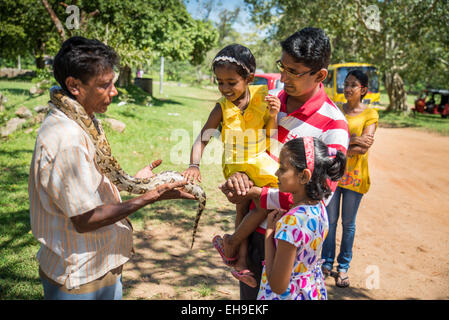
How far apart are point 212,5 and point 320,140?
57.6m

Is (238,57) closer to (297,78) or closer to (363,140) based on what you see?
(297,78)

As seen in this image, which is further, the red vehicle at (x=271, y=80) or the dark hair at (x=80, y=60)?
the red vehicle at (x=271, y=80)

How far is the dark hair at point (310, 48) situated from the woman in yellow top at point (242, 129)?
0.33 m

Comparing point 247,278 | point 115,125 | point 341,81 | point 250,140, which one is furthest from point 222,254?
point 341,81

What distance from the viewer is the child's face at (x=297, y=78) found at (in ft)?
7.64

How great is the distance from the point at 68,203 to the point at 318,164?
150 cm

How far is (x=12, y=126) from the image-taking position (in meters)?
10.2

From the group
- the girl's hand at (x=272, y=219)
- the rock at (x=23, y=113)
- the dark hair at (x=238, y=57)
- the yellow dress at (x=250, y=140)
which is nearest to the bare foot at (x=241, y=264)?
the girl's hand at (x=272, y=219)

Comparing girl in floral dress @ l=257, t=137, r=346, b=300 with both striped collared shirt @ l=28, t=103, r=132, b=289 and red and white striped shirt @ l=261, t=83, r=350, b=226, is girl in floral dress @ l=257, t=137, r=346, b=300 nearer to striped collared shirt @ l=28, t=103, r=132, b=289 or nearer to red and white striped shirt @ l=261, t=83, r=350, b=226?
red and white striped shirt @ l=261, t=83, r=350, b=226

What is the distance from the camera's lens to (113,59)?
2.19 meters

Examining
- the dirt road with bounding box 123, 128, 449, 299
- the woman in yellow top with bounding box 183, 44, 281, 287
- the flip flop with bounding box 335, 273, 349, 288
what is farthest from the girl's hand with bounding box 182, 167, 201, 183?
the flip flop with bounding box 335, 273, 349, 288

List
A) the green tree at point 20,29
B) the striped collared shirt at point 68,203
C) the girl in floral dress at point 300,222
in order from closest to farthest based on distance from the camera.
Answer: the striped collared shirt at point 68,203 < the girl in floral dress at point 300,222 < the green tree at point 20,29

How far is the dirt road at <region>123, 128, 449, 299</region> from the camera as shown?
4.39 metres

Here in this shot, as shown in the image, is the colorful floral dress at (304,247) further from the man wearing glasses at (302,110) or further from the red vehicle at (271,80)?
the red vehicle at (271,80)
